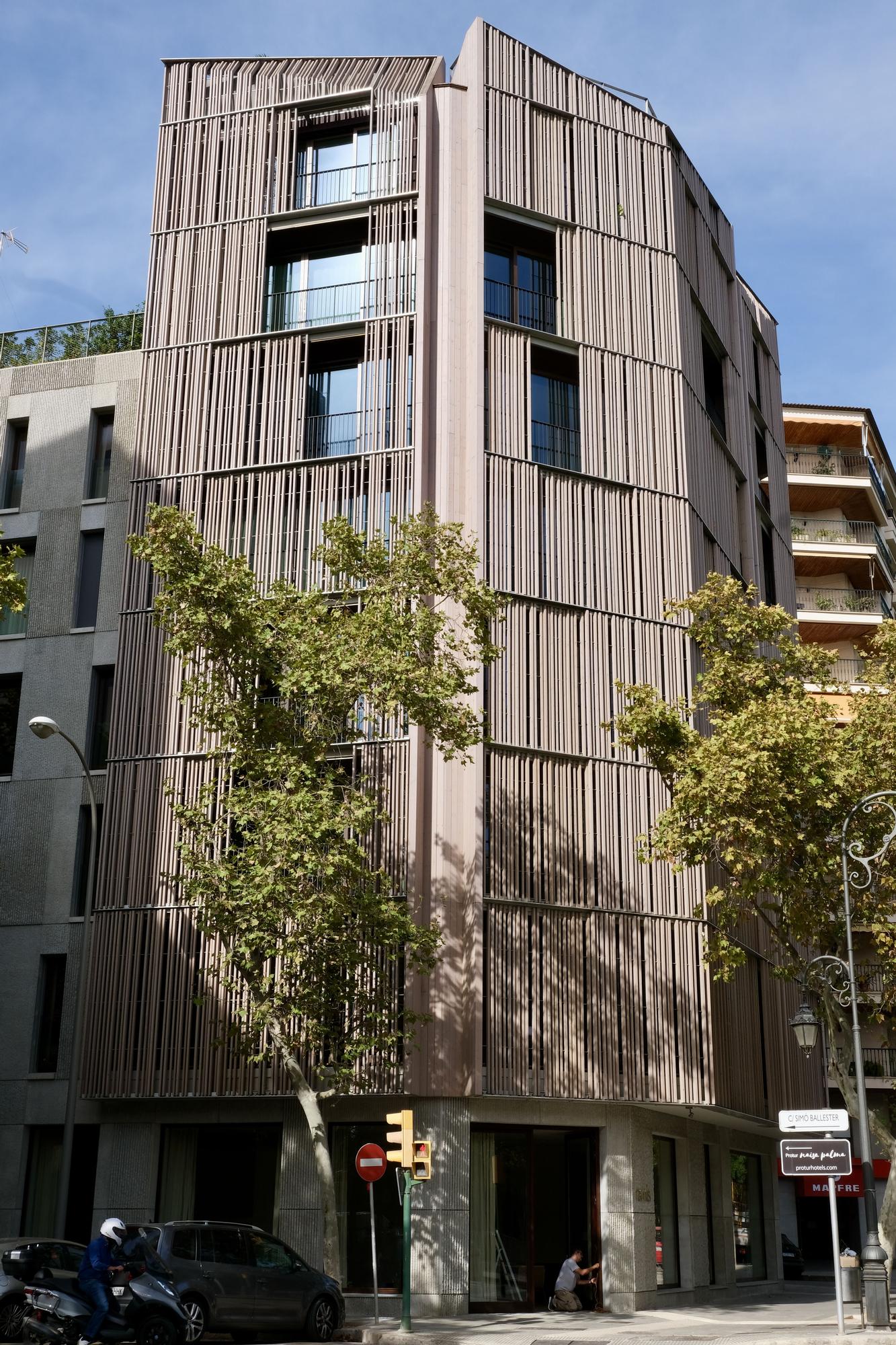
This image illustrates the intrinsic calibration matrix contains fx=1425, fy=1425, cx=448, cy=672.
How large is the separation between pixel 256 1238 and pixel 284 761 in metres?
6.67

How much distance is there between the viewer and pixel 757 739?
72.7 feet

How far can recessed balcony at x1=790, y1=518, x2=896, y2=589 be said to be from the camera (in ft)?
183

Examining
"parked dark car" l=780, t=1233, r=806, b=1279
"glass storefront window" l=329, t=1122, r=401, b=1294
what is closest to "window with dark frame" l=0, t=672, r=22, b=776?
"glass storefront window" l=329, t=1122, r=401, b=1294

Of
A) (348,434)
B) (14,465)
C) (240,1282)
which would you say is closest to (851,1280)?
(240,1282)

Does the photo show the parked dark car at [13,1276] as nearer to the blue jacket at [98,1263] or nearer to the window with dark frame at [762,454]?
the blue jacket at [98,1263]

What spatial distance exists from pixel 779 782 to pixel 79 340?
21.8 metres

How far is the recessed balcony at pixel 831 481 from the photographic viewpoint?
56531 mm

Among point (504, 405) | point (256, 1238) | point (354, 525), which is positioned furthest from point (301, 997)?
point (504, 405)

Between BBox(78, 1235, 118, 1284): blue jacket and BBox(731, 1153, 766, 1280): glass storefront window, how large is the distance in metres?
19.2

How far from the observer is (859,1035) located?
21.7 m

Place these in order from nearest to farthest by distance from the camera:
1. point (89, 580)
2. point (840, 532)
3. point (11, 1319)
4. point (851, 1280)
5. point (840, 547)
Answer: point (11, 1319) < point (851, 1280) < point (89, 580) < point (840, 547) < point (840, 532)

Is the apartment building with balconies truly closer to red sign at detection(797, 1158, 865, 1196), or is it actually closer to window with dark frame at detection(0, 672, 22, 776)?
red sign at detection(797, 1158, 865, 1196)

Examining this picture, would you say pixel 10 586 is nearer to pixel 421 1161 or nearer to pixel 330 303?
pixel 421 1161

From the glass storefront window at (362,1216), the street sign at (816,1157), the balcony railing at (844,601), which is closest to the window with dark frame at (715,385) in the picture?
the balcony railing at (844,601)
